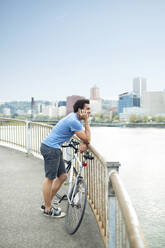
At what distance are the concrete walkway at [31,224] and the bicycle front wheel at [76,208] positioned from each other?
105mm

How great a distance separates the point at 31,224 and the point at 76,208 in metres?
0.71

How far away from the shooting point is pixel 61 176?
409 centimetres

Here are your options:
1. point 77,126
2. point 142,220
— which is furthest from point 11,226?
point 142,220

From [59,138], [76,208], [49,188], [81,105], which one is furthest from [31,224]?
[81,105]

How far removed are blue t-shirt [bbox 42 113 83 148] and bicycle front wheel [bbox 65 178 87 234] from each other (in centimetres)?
62

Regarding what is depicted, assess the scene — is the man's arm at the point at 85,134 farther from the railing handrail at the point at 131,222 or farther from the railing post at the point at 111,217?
the railing handrail at the point at 131,222

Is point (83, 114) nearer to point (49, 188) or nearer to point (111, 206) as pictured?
point (49, 188)

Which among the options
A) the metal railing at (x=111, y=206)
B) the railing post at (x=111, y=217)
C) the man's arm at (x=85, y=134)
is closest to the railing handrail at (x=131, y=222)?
the metal railing at (x=111, y=206)

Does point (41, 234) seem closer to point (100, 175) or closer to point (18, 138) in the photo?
point (100, 175)

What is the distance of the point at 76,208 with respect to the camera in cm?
355

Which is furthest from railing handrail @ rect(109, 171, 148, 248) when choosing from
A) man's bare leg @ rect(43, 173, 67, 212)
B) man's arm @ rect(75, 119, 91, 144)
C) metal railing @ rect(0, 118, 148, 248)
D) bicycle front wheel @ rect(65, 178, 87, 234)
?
man's bare leg @ rect(43, 173, 67, 212)

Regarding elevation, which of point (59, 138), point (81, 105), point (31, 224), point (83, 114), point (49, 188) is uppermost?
point (81, 105)

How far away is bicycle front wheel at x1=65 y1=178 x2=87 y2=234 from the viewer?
11.1 feet

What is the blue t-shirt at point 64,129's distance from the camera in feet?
11.7
